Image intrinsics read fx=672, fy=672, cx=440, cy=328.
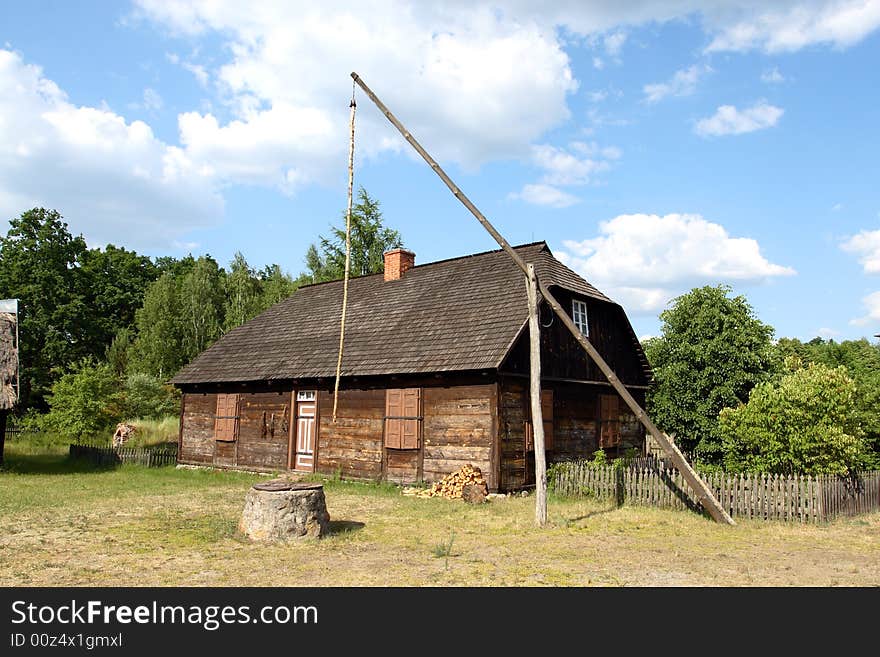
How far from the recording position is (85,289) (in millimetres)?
49094

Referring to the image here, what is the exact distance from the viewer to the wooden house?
1606 centimetres

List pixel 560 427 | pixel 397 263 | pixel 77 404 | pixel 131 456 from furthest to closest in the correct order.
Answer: pixel 77 404
pixel 131 456
pixel 397 263
pixel 560 427

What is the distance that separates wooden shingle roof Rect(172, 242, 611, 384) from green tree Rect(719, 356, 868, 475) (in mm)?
5444

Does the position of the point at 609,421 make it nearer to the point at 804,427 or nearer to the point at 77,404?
the point at 804,427

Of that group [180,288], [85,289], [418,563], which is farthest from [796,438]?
[85,289]

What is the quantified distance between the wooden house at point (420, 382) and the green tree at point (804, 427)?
16.1 feet

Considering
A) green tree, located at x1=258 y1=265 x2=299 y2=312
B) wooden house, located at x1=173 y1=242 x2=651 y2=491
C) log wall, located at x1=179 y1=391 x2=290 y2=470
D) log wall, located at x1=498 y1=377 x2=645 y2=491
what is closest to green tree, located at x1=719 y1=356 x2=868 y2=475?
log wall, located at x1=498 y1=377 x2=645 y2=491

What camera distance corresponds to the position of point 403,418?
17.1 meters

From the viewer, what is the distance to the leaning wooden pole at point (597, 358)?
12.1m

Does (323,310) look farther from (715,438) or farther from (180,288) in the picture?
(180,288)

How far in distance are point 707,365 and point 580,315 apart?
569cm

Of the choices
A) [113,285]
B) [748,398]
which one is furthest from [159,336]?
[748,398]

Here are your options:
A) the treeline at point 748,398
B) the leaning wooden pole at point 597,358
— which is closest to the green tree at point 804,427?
the treeline at point 748,398

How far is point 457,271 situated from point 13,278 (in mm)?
34338
